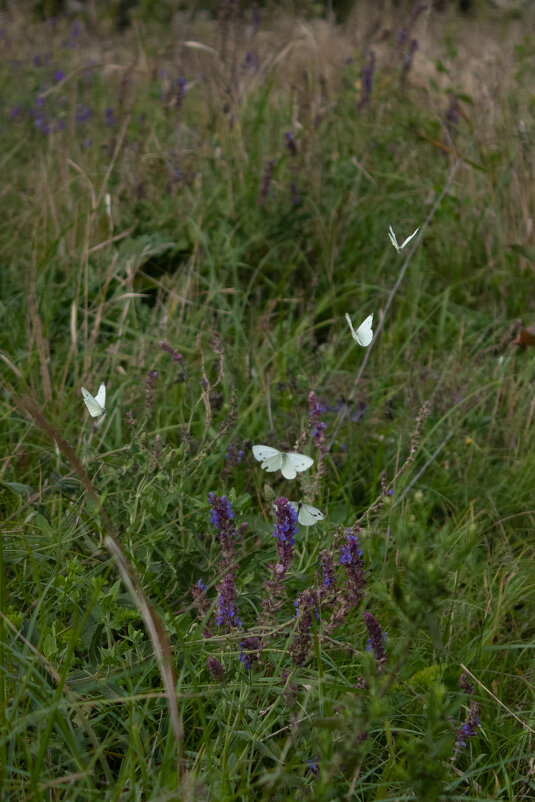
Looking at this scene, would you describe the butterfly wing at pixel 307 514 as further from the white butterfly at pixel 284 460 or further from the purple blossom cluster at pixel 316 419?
the purple blossom cluster at pixel 316 419

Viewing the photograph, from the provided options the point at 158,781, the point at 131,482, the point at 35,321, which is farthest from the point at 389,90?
the point at 158,781

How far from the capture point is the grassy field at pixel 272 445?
1.27 metres

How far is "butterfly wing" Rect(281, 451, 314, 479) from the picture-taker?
54.4 inches

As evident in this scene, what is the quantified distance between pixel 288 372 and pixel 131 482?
0.74 meters

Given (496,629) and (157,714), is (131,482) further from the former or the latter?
(496,629)

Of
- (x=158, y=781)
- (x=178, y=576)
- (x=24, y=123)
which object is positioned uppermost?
(x=158, y=781)

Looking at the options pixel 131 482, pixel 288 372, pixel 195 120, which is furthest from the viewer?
pixel 195 120

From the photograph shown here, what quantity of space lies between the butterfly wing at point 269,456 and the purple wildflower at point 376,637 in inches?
12.0

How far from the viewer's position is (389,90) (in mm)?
4215

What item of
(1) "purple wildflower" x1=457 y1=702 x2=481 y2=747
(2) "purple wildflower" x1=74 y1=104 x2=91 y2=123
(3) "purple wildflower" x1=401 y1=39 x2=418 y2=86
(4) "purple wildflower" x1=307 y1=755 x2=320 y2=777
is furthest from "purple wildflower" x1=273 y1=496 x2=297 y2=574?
(2) "purple wildflower" x1=74 y1=104 x2=91 y2=123

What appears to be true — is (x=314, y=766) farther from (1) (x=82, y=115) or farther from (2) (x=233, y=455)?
(1) (x=82, y=115)

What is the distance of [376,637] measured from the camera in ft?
3.98

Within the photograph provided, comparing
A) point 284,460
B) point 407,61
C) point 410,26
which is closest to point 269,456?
point 284,460

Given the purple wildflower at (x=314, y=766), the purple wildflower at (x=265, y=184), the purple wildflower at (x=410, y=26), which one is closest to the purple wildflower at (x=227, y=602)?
the purple wildflower at (x=314, y=766)
